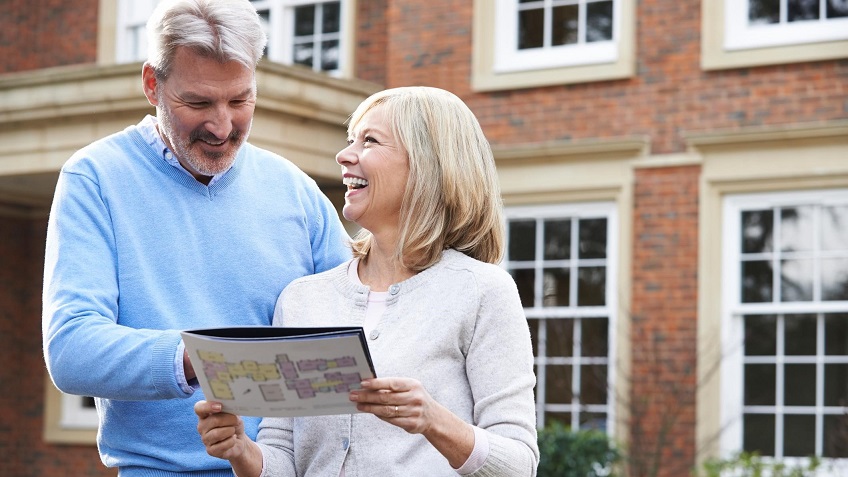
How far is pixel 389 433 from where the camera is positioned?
2.73m

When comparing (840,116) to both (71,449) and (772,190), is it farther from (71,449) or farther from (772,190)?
(71,449)

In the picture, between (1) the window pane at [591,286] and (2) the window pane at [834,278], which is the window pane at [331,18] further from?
(2) the window pane at [834,278]

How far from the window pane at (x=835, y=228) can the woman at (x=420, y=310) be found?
306 inches

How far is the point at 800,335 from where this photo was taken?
10.3m

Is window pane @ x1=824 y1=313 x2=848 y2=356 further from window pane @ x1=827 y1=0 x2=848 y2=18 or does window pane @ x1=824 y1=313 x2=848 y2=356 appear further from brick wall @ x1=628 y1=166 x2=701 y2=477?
window pane @ x1=827 y1=0 x2=848 y2=18

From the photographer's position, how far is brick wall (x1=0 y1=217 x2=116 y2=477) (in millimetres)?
14352

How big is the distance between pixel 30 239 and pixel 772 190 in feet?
26.7

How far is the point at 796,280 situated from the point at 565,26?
116 inches

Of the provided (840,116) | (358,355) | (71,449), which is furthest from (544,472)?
(358,355)

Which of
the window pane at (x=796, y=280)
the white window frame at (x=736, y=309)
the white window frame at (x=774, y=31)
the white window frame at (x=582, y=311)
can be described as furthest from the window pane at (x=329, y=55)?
the window pane at (x=796, y=280)

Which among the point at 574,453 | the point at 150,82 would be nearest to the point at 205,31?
the point at 150,82

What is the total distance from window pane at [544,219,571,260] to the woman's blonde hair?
8.43 metres

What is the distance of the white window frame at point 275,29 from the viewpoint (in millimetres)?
12805

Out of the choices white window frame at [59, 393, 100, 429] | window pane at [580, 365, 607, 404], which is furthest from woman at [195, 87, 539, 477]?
white window frame at [59, 393, 100, 429]
